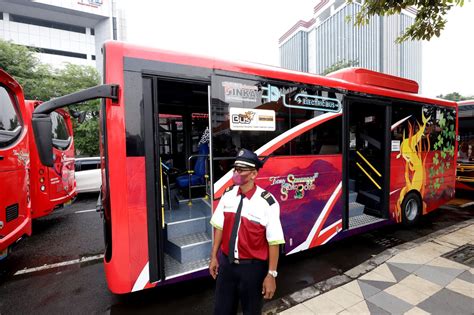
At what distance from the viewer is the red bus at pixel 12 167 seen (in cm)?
345

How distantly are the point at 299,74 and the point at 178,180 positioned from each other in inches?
121

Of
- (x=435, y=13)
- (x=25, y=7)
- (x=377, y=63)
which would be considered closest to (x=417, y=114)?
(x=435, y=13)

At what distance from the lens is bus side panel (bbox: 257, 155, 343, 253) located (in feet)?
11.3

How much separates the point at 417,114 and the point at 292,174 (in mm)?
3691

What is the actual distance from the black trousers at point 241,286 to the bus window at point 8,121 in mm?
4022

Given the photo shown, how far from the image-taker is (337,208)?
163 inches

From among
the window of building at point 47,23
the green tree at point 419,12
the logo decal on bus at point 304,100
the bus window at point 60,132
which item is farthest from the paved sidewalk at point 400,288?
the window of building at point 47,23

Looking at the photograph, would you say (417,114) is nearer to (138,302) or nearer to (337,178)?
(337,178)

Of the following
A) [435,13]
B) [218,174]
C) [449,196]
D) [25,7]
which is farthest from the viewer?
[25,7]

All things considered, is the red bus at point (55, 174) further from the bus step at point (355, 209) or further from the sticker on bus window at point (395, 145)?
the sticker on bus window at point (395, 145)

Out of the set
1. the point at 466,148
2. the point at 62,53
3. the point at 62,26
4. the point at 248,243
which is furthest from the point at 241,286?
the point at 62,26

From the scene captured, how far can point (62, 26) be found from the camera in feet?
120

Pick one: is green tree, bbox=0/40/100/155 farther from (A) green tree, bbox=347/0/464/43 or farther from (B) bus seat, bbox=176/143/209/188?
(A) green tree, bbox=347/0/464/43

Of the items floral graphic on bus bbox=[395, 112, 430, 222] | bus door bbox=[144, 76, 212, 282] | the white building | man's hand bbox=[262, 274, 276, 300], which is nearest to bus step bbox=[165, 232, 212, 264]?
bus door bbox=[144, 76, 212, 282]
